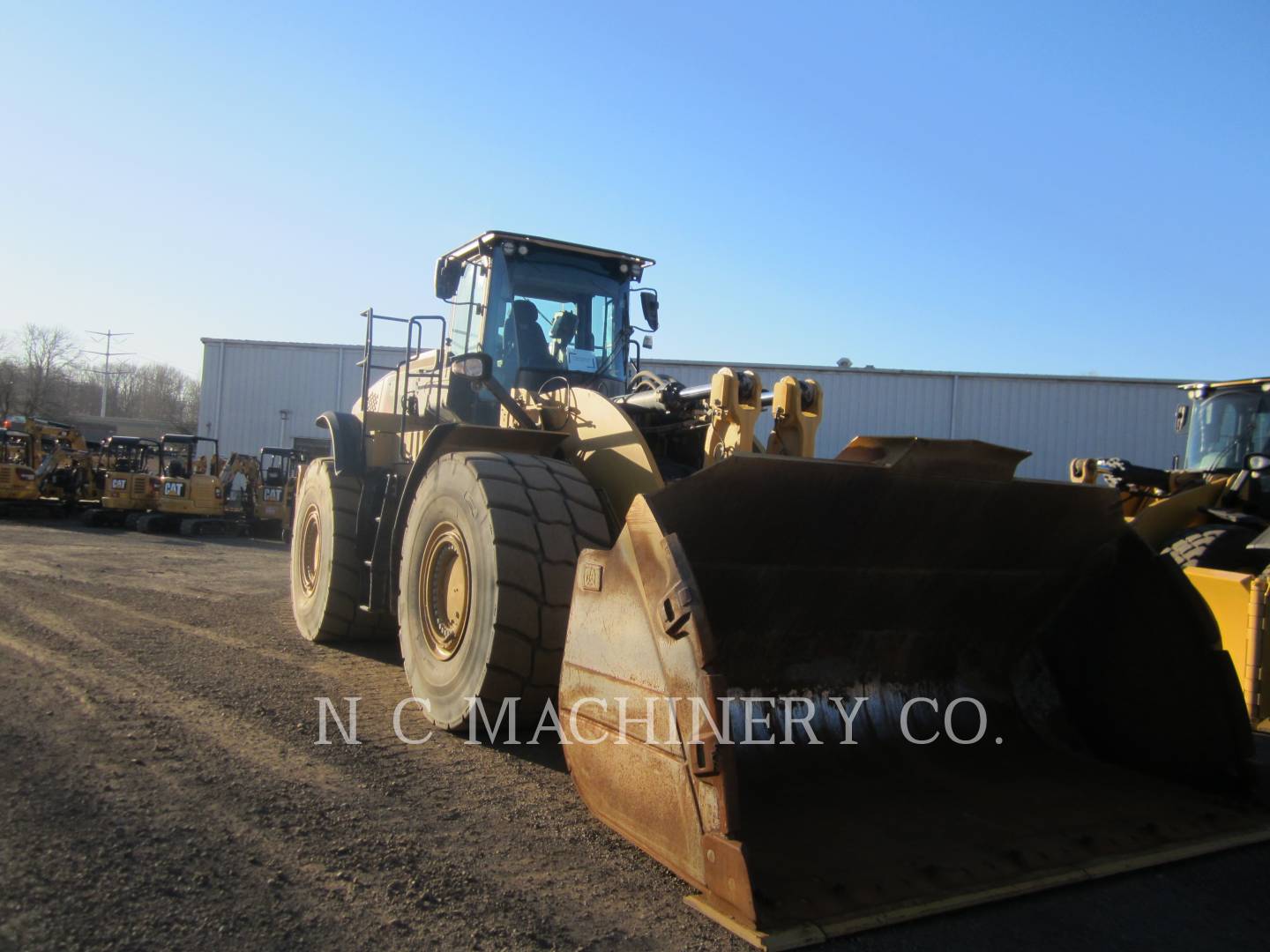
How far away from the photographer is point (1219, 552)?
776cm

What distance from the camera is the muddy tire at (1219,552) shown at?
7730mm

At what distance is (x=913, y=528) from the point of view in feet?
14.2

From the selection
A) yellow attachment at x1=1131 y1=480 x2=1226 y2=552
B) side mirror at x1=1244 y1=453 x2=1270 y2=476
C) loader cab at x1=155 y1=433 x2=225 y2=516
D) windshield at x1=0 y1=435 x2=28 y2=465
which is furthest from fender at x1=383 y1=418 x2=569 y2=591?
windshield at x1=0 y1=435 x2=28 y2=465

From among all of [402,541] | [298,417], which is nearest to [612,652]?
[402,541]

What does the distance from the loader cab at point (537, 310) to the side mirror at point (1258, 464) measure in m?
6.14

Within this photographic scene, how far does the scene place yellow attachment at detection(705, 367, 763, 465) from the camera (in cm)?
477

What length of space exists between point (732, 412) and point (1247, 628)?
3.46m

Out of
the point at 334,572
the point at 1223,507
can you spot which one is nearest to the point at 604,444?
the point at 334,572

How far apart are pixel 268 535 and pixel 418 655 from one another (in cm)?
2025

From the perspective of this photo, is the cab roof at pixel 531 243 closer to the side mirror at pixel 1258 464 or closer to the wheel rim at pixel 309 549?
the wheel rim at pixel 309 549

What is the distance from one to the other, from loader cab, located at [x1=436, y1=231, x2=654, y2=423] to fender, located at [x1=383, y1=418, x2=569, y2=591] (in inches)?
28.4

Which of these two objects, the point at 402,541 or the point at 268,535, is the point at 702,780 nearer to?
the point at 402,541

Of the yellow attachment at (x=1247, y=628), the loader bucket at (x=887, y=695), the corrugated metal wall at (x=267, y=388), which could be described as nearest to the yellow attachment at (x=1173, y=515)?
the yellow attachment at (x=1247, y=628)

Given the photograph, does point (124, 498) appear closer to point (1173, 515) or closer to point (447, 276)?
point (447, 276)
